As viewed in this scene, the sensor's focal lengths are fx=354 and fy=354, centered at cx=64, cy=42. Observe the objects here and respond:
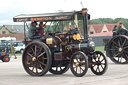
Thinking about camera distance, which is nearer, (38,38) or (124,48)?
(38,38)

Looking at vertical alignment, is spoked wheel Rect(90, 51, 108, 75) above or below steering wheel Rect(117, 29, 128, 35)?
below

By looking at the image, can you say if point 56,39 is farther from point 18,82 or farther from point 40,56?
point 18,82

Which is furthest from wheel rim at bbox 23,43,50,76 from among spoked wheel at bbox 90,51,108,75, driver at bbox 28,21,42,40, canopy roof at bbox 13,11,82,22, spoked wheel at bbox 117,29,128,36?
spoked wheel at bbox 117,29,128,36

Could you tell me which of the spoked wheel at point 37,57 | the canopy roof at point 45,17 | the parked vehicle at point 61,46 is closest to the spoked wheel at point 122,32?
the parked vehicle at point 61,46

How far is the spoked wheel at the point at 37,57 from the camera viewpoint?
11.1m

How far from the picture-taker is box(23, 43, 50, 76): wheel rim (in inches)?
449

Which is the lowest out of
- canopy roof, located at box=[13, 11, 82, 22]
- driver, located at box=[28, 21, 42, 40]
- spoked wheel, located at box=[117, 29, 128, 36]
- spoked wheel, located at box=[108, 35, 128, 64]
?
spoked wheel, located at box=[108, 35, 128, 64]

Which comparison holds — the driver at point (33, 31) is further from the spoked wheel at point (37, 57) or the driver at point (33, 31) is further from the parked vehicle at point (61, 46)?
the spoked wheel at point (37, 57)

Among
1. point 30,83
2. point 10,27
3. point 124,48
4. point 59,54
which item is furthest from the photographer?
point 10,27

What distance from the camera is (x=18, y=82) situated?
390 inches

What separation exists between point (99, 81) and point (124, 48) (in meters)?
7.03

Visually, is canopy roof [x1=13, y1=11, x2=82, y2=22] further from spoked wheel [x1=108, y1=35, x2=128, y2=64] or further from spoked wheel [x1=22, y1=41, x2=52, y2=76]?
spoked wheel [x1=108, y1=35, x2=128, y2=64]

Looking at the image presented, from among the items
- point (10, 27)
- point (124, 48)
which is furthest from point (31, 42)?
point (10, 27)

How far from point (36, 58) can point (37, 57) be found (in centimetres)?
5
